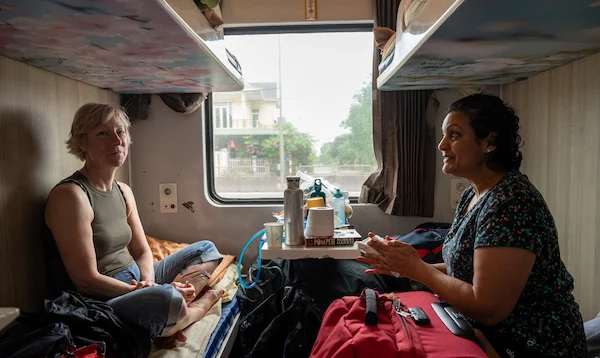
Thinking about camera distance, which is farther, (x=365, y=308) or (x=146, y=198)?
(x=146, y=198)

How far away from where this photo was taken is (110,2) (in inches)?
40.1

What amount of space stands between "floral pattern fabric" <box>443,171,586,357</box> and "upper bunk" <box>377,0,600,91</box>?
48cm

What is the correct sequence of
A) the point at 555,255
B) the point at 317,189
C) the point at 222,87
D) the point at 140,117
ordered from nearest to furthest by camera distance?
the point at 555,255
the point at 317,189
the point at 222,87
the point at 140,117

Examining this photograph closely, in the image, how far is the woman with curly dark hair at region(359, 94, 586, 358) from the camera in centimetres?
110

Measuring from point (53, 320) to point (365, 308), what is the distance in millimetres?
994

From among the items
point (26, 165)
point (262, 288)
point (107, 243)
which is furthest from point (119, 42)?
point (262, 288)

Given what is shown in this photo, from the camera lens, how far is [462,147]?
4.31 ft

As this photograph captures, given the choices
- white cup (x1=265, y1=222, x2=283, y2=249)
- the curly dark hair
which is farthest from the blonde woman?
the curly dark hair

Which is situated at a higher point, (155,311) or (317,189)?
(317,189)

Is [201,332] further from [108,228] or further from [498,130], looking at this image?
[498,130]

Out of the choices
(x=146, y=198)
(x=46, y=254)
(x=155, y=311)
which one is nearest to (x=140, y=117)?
(x=146, y=198)

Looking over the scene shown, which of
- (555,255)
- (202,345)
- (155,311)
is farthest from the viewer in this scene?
(202,345)

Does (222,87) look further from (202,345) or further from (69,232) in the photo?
(202,345)

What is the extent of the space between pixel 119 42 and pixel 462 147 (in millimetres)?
1221
